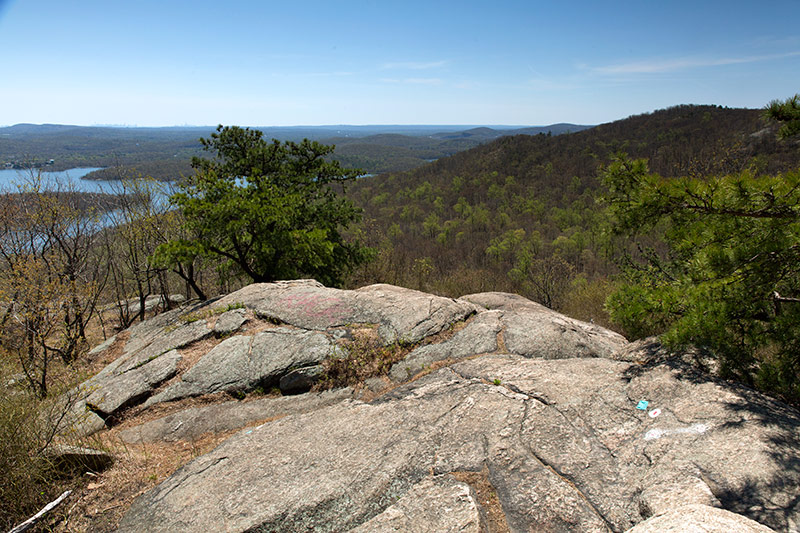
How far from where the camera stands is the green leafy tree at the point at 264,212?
11.1 meters

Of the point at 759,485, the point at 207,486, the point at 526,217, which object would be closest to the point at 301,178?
the point at 207,486

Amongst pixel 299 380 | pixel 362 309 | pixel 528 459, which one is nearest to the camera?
pixel 528 459

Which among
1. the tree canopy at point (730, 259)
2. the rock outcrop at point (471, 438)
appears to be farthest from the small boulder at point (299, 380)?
the tree canopy at point (730, 259)

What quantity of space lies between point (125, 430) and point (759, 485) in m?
6.95

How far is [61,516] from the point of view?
12.3ft

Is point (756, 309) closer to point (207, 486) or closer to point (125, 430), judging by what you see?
point (207, 486)

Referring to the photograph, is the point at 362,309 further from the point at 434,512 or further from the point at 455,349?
the point at 434,512

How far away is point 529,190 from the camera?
85125mm

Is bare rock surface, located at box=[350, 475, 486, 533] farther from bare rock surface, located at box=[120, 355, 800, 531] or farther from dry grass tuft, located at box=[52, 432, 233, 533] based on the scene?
dry grass tuft, located at box=[52, 432, 233, 533]

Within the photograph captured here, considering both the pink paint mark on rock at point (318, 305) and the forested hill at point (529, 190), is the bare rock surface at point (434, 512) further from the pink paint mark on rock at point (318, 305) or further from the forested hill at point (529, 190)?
the forested hill at point (529, 190)

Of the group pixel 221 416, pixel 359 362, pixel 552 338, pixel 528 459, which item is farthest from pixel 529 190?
pixel 528 459

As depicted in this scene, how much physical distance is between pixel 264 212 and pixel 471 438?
30.1 ft

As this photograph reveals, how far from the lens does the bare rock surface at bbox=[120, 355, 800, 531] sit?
10.3ft

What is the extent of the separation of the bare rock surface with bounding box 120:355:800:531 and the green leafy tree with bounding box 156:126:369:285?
7.55 meters
